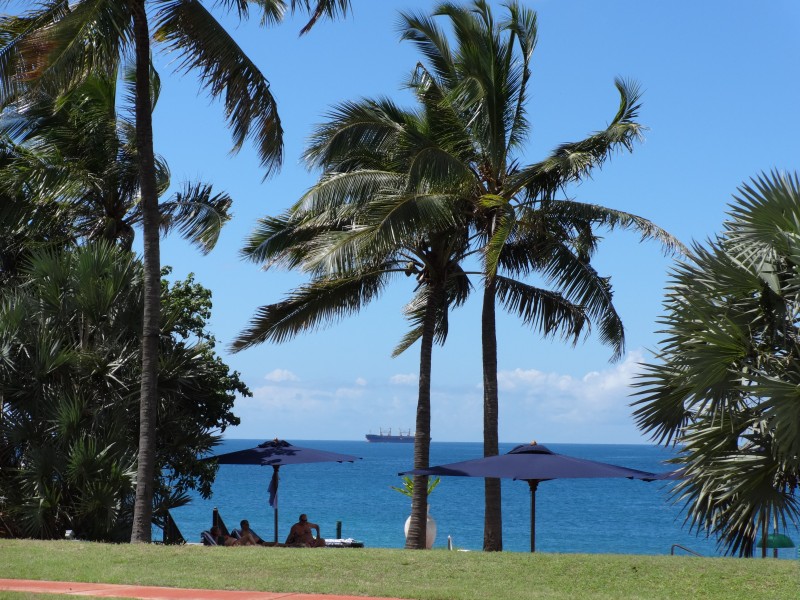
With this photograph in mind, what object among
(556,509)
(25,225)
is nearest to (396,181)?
(25,225)

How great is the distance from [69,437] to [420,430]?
6.64 m

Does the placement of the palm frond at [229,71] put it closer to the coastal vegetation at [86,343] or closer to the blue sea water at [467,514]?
the coastal vegetation at [86,343]

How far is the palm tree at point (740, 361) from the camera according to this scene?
10.6m

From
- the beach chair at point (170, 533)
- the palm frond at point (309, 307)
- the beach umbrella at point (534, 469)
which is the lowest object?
the beach chair at point (170, 533)

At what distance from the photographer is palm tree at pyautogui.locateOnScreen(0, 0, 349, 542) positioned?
1512 centimetres

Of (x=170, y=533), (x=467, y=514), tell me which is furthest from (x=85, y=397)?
(x=467, y=514)

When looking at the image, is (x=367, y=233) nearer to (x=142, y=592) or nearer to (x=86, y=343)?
(x=86, y=343)

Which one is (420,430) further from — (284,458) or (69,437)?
(69,437)

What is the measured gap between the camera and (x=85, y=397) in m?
19.3

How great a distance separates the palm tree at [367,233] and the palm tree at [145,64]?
2113 millimetres

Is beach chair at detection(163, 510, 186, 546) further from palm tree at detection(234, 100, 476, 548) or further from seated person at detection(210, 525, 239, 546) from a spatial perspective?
palm tree at detection(234, 100, 476, 548)

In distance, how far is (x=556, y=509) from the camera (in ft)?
305

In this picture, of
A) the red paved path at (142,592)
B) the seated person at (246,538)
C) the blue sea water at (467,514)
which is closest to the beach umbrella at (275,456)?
the seated person at (246,538)

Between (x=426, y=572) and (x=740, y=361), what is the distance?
14.7 ft
